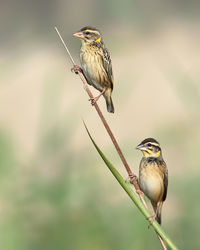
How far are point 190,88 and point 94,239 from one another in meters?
0.83

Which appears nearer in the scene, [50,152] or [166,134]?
[50,152]

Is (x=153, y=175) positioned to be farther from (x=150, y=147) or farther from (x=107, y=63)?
(x=107, y=63)

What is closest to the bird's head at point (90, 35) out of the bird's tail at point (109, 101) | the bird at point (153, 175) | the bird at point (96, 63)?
the bird at point (96, 63)

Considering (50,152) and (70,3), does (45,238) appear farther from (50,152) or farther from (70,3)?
(70,3)

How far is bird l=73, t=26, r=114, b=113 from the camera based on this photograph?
14.9 feet

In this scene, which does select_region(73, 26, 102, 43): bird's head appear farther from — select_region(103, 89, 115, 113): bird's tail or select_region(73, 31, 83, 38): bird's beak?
select_region(103, 89, 115, 113): bird's tail

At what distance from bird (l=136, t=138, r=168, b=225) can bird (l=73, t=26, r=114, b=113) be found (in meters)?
0.55

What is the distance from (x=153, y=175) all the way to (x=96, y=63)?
846mm

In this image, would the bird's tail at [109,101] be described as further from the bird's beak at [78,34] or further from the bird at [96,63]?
the bird's beak at [78,34]

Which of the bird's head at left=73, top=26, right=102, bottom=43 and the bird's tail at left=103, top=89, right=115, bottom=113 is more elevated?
the bird's head at left=73, top=26, right=102, bottom=43

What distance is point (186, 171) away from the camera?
4.59 meters

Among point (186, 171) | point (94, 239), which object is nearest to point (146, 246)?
point (94, 239)

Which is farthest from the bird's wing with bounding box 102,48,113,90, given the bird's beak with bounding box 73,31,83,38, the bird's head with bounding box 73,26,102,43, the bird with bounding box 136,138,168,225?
the bird with bounding box 136,138,168,225

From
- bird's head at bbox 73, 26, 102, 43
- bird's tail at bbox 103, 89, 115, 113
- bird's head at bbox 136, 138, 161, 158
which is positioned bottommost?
bird's head at bbox 136, 138, 161, 158
